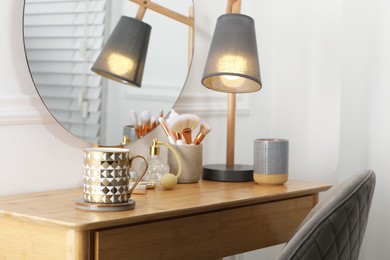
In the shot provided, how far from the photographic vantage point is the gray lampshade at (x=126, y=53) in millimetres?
2170

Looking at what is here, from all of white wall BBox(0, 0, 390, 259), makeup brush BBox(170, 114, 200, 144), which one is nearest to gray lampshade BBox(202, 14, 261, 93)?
makeup brush BBox(170, 114, 200, 144)

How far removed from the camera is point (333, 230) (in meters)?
1.36

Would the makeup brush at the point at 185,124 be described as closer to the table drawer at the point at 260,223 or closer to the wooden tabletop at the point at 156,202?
the wooden tabletop at the point at 156,202

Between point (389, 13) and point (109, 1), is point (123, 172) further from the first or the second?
point (389, 13)

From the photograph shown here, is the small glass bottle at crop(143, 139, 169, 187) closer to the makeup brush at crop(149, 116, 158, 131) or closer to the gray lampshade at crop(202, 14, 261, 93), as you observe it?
the makeup brush at crop(149, 116, 158, 131)

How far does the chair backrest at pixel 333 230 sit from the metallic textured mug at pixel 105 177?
0.54 metres

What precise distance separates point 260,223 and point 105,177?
1.90ft

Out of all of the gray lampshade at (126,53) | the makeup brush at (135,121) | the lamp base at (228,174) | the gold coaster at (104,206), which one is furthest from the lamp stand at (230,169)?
the gold coaster at (104,206)

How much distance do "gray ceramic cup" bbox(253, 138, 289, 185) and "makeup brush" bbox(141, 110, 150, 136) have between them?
1.19 ft

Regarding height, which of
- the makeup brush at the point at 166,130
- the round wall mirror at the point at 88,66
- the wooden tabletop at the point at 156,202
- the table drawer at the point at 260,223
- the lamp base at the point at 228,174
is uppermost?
the round wall mirror at the point at 88,66

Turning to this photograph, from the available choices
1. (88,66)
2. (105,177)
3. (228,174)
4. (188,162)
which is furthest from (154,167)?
(105,177)

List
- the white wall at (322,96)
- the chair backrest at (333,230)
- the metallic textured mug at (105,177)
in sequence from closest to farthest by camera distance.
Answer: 1. the chair backrest at (333,230)
2. the metallic textured mug at (105,177)
3. the white wall at (322,96)

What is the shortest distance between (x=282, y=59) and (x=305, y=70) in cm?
11

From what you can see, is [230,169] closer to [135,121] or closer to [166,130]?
[166,130]
